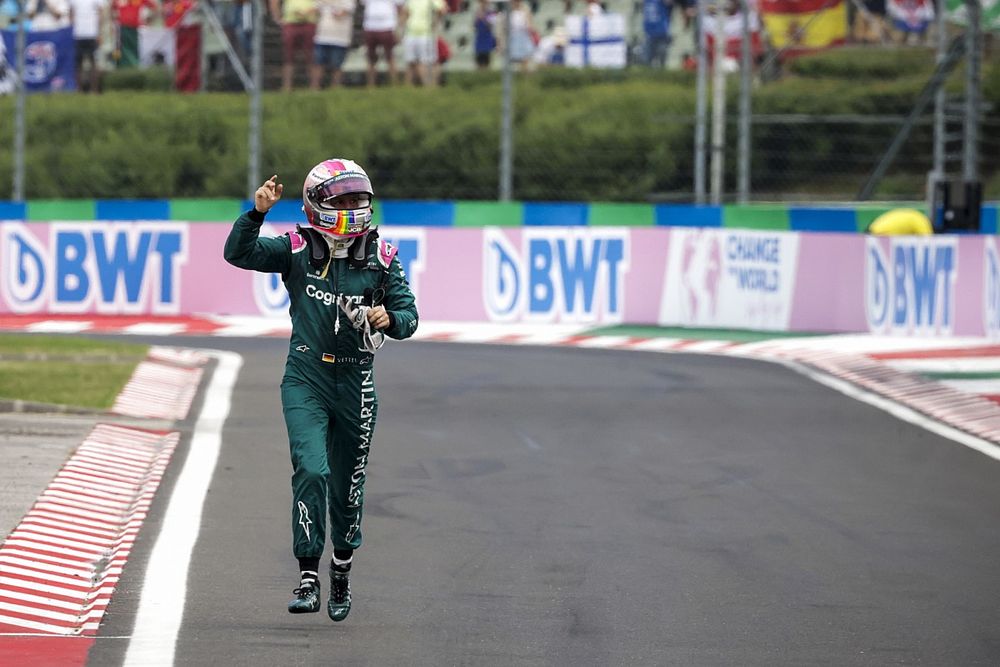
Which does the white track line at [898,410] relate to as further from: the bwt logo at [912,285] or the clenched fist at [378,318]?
the clenched fist at [378,318]

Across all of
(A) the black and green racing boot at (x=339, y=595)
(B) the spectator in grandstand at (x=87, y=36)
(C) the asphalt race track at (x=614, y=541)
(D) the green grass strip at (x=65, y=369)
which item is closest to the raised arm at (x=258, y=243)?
(A) the black and green racing boot at (x=339, y=595)

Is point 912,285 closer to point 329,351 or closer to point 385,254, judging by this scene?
point 385,254

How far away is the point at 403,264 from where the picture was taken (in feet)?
78.6

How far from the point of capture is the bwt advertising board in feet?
70.8

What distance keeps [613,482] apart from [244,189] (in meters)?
15.3

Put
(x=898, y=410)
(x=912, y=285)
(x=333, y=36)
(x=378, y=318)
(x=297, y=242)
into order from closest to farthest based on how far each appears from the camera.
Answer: (x=378, y=318), (x=297, y=242), (x=898, y=410), (x=912, y=285), (x=333, y=36)

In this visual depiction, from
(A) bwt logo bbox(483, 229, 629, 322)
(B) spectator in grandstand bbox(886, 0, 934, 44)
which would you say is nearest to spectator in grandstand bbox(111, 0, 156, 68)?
(A) bwt logo bbox(483, 229, 629, 322)

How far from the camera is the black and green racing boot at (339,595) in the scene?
757 centimetres

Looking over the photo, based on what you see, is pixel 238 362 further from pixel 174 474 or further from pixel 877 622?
pixel 877 622

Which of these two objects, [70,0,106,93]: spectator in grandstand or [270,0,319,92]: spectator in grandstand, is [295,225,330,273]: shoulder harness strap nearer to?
[270,0,319,92]: spectator in grandstand

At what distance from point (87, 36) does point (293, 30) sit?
265cm

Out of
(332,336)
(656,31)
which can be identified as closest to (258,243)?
(332,336)

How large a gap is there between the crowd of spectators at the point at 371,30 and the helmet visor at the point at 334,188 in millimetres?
17366

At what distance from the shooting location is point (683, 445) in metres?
13.2
